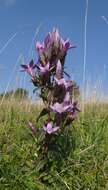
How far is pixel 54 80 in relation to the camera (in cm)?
306

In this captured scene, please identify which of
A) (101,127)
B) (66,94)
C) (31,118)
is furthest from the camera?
(31,118)

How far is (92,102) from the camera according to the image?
6.20m

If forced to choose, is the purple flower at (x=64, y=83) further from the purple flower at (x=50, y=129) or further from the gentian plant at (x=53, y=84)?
the purple flower at (x=50, y=129)

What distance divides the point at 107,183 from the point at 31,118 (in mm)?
1841

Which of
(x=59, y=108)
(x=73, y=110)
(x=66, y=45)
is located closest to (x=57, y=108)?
(x=59, y=108)

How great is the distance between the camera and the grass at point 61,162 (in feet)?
10.1

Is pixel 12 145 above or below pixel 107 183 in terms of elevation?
above

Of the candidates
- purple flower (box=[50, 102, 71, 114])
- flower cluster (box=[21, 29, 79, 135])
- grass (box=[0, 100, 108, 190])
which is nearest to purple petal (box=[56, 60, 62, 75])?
flower cluster (box=[21, 29, 79, 135])

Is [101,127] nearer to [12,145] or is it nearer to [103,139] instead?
[103,139]

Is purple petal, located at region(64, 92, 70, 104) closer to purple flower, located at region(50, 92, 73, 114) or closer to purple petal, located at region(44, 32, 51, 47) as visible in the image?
purple flower, located at region(50, 92, 73, 114)

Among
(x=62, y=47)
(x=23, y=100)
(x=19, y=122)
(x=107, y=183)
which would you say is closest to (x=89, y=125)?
(x=19, y=122)

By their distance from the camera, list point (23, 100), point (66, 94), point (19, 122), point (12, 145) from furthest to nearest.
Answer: point (23, 100) < point (19, 122) < point (12, 145) < point (66, 94)

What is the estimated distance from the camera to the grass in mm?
3088

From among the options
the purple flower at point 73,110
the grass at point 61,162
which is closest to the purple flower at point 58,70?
the purple flower at point 73,110
